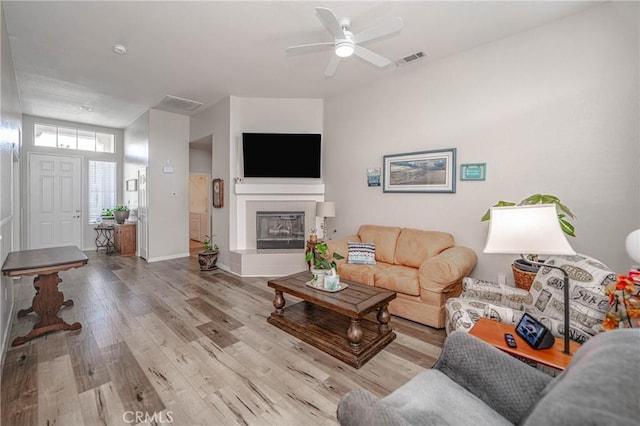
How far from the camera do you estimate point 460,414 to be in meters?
1.08

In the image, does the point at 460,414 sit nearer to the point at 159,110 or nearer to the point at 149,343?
the point at 149,343

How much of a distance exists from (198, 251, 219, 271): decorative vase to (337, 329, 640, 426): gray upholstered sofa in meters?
4.30

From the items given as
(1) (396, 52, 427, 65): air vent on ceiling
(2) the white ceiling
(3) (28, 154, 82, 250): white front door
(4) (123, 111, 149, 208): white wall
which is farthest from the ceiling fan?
(3) (28, 154, 82, 250): white front door

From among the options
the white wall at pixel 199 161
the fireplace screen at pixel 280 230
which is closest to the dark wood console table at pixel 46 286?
the fireplace screen at pixel 280 230

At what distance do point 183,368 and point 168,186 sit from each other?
4.55 m

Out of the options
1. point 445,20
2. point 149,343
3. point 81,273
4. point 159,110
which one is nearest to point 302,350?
point 149,343

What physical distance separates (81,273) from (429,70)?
628cm

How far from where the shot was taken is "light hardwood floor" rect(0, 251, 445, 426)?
1654mm

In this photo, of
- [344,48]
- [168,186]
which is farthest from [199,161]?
[344,48]

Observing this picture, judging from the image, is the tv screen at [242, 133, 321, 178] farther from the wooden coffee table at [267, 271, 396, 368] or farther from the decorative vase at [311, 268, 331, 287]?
the decorative vase at [311, 268, 331, 287]

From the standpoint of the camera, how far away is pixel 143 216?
5723 mm

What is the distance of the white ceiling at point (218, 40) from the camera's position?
251 centimetres

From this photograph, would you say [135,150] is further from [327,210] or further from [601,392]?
[601,392]

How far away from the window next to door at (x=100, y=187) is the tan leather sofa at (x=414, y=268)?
249 inches
